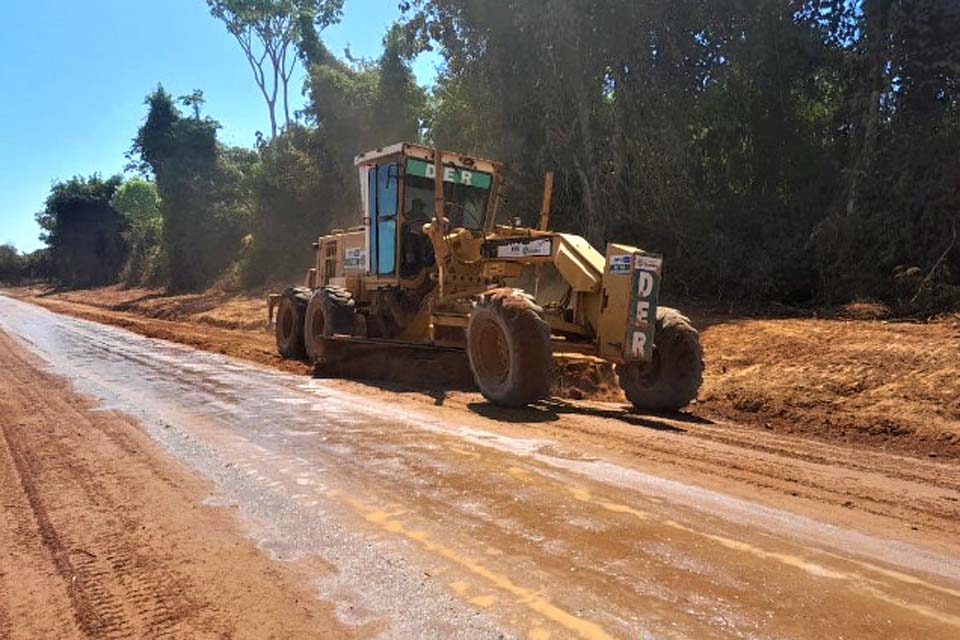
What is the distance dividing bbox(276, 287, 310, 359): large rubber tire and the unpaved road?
594 centimetres

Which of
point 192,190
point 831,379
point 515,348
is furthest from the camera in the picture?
point 192,190

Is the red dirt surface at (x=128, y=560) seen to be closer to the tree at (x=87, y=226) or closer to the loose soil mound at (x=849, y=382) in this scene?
the loose soil mound at (x=849, y=382)

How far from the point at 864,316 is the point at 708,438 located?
270 inches

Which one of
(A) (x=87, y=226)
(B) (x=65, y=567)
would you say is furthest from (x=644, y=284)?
(A) (x=87, y=226)

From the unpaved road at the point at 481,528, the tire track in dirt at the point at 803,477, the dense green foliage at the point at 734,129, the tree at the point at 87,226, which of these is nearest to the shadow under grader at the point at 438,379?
the unpaved road at the point at 481,528

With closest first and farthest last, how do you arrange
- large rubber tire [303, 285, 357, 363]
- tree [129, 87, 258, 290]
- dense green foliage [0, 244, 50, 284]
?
large rubber tire [303, 285, 357, 363], tree [129, 87, 258, 290], dense green foliage [0, 244, 50, 284]

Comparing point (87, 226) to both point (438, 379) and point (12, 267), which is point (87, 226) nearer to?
point (12, 267)

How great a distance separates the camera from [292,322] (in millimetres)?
13336

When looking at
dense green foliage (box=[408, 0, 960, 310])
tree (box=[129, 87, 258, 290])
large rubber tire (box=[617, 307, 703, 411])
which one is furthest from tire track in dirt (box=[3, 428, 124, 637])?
tree (box=[129, 87, 258, 290])

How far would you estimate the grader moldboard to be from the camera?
7520 mm

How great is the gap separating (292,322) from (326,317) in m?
2.15

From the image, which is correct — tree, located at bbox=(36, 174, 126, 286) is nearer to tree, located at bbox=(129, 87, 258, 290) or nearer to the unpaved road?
tree, located at bbox=(129, 87, 258, 290)

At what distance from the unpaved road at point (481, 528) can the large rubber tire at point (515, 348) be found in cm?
42

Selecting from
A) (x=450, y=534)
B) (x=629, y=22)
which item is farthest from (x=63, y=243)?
(x=450, y=534)
